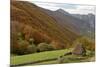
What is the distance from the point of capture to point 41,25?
2.15 meters

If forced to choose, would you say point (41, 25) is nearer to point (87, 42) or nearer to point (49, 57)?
point (49, 57)

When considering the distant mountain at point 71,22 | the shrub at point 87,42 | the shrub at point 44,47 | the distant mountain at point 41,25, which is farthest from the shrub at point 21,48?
the shrub at point 87,42

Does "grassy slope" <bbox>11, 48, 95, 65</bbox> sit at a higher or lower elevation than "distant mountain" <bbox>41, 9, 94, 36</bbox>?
lower

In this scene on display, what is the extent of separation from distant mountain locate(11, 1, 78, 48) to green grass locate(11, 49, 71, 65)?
8 cm

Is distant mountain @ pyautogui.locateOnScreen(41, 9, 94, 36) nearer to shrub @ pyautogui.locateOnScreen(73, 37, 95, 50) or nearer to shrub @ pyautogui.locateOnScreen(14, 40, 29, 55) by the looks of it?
shrub @ pyautogui.locateOnScreen(73, 37, 95, 50)

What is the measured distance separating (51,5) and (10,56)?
726 millimetres

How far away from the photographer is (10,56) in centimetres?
203

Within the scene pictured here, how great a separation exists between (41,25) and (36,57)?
14.1 inches

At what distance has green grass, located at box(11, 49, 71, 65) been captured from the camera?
204cm

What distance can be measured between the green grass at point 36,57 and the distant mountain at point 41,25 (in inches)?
3.1

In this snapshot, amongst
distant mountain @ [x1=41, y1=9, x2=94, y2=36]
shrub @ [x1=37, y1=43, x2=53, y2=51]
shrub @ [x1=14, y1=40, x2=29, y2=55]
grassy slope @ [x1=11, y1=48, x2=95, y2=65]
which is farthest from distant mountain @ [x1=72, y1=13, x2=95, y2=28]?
shrub @ [x1=14, y1=40, x2=29, y2=55]
